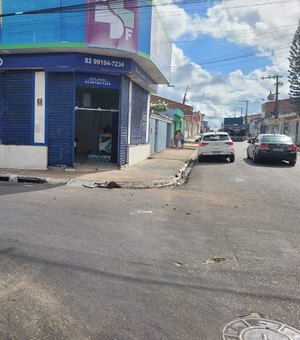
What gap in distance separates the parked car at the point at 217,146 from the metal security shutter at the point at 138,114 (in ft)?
10.2

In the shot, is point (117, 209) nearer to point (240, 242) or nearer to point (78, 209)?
point (78, 209)

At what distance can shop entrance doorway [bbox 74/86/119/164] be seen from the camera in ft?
54.6

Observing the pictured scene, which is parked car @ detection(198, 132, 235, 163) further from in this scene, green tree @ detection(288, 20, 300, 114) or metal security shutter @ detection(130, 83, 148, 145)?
green tree @ detection(288, 20, 300, 114)

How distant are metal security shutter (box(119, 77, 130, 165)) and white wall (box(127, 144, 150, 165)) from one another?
0.44 metres

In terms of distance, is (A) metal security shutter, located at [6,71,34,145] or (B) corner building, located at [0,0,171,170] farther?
(A) metal security shutter, located at [6,71,34,145]

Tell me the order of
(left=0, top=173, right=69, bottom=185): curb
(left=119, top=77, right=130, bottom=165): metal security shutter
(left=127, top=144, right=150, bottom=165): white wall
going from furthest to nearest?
1. (left=127, top=144, right=150, bottom=165): white wall
2. (left=119, top=77, right=130, bottom=165): metal security shutter
3. (left=0, top=173, right=69, bottom=185): curb

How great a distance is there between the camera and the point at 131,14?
14602 mm

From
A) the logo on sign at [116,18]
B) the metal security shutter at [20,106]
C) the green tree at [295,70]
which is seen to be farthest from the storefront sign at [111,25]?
the green tree at [295,70]

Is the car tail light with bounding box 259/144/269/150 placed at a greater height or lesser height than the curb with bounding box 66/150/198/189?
greater

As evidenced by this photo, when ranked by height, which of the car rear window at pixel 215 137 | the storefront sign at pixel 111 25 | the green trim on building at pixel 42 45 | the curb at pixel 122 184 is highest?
the storefront sign at pixel 111 25

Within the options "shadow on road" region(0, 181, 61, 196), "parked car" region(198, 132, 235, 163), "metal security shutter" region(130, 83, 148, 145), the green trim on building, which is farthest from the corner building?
"parked car" region(198, 132, 235, 163)

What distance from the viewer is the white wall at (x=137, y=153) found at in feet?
56.6

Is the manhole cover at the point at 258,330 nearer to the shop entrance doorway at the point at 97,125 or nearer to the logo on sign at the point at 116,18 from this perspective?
the logo on sign at the point at 116,18

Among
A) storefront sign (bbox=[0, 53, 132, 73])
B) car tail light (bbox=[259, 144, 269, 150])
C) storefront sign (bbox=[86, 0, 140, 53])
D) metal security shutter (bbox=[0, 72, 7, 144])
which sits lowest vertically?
car tail light (bbox=[259, 144, 269, 150])
